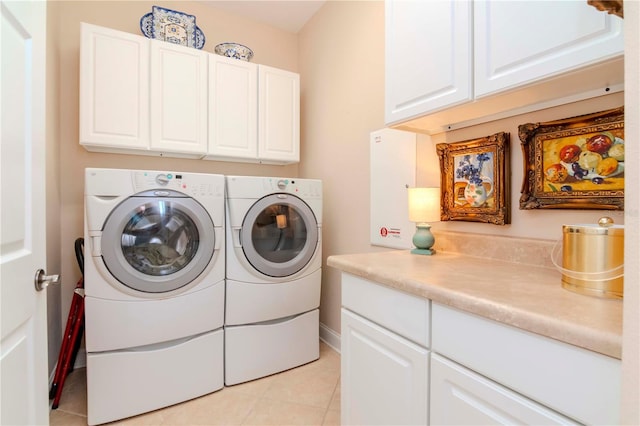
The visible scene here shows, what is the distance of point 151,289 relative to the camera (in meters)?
1.67

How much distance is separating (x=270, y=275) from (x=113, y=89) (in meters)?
1.53

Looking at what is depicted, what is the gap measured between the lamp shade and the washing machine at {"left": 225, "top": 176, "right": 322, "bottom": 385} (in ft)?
2.80

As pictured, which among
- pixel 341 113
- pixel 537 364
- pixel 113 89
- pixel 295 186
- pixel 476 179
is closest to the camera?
pixel 537 364

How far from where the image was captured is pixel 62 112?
214 centimetres

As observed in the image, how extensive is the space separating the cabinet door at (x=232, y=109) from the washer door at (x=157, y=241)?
679mm

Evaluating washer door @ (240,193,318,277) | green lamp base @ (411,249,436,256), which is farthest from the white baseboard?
green lamp base @ (411,249,436,256)

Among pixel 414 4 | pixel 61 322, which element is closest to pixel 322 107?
pixel 414 4

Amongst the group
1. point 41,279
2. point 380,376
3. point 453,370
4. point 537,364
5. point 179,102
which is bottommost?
point 380,376

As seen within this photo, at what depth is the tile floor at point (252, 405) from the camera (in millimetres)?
1635

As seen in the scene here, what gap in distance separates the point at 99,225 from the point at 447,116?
5.70ft

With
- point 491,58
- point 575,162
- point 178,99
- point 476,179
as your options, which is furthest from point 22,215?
point 575,162

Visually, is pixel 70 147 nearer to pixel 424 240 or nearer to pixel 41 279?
pixel 41 279

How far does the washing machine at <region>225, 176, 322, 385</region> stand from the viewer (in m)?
1.93

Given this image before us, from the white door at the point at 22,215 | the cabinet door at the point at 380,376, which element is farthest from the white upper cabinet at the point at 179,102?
the cabinet door at the point at 380,376
